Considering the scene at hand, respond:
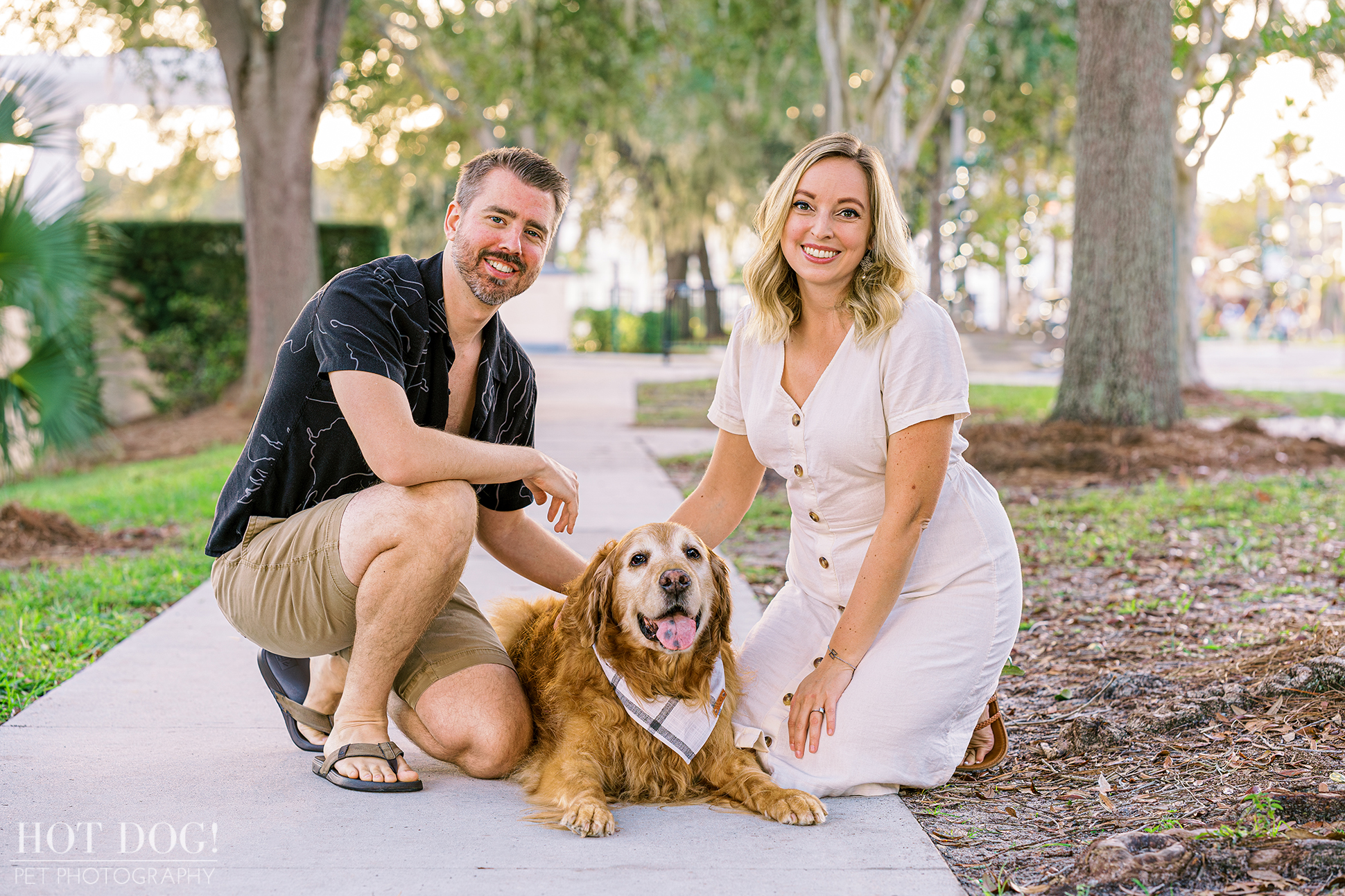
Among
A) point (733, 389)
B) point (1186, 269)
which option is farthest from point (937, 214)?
point (733, 389)

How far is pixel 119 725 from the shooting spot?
3750mm

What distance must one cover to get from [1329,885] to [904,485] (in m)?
1.40

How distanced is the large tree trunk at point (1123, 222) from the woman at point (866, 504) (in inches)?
276

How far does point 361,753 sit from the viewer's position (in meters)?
3.30

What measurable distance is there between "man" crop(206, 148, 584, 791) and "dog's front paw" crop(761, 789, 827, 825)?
80 centimetres

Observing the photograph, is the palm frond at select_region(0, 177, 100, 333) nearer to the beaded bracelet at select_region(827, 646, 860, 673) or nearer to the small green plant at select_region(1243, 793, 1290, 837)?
the beaded bracelet at select_region(827, 646, 860, 673)

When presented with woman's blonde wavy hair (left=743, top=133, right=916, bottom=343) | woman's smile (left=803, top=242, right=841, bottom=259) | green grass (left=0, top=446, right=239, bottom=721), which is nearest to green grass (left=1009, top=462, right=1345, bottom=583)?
woman's blonde wavy hair (left=743, top=133, right=916, bottom=343)

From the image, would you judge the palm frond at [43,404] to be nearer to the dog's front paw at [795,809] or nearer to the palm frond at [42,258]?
the palm frond at [42,258]

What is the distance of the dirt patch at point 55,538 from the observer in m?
6.86

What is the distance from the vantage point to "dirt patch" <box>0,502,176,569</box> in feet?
22.5

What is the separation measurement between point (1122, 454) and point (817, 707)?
22.1 ft

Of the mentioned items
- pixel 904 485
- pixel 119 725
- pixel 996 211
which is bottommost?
pixel 119 725

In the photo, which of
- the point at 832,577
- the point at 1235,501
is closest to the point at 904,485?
the point at 832,577

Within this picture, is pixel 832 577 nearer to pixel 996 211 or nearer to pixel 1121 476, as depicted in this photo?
pixel 1121 476
